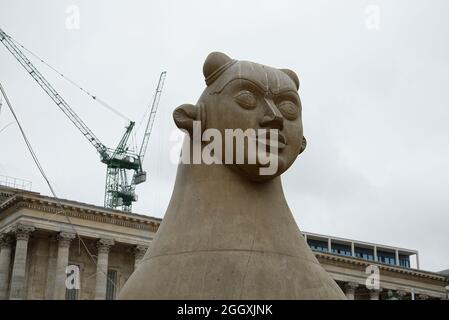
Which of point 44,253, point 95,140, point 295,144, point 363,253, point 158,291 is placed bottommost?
point 158,291

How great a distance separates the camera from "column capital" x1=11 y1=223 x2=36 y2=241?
150 feet

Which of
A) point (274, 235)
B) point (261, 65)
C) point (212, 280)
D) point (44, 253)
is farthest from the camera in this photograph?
point (44, 253)

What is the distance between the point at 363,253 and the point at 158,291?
85.3 metres

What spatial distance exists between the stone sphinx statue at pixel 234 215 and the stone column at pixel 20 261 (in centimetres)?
3797

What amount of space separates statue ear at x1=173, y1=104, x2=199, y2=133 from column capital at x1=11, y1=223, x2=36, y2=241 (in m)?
39.1

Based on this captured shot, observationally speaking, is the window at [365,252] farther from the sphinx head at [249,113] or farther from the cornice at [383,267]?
the sphinx head at [249,113]

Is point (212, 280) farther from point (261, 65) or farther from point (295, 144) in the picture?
point (261, 65)

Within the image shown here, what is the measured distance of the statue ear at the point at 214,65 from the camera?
9.25 m

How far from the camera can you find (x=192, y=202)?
28.8 feet

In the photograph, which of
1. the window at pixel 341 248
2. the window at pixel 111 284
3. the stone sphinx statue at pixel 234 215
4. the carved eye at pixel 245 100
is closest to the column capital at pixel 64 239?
the window at pixel 111 284

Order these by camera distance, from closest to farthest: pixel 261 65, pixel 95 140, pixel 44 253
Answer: pixel 261 65, pixel 44 253, pixel 95 140

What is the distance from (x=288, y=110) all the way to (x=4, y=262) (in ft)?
141

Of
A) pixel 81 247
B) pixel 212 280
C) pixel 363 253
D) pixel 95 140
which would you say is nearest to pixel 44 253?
pixel 81 247

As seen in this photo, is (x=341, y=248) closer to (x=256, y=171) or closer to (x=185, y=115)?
(x=185, y=115)
